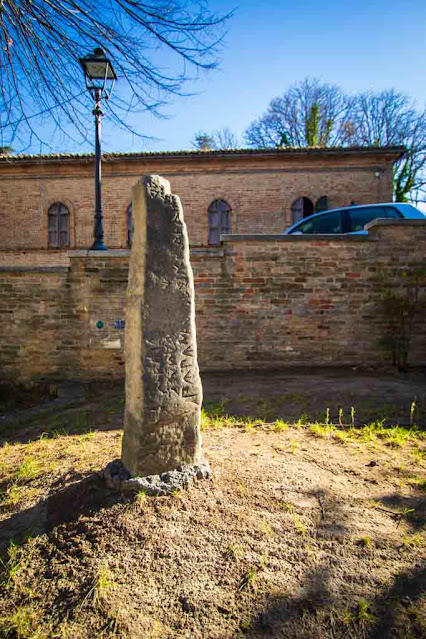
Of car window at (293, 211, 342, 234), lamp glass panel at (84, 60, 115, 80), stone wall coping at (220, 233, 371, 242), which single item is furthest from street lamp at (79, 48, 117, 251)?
car window at (293, 211, 342, 234)

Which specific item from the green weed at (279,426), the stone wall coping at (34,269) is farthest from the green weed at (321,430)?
the stone wall coping at (34,269)

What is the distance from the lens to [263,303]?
6543 millimetres

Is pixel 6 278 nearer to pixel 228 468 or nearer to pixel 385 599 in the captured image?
pixel 228 468

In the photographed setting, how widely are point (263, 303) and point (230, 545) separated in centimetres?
483

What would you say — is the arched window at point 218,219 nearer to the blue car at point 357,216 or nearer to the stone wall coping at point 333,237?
the blue car at point 357,216

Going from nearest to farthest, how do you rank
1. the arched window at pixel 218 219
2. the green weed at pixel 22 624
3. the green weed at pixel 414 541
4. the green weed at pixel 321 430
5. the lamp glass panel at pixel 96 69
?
the green weed at pixel 22 624
the green weed at pixel 414 541
the green weed at pixel 321 430
the lamp glass panel at pixel 96 69
the arched window at pixel 218 219

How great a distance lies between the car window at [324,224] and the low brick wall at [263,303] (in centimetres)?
120

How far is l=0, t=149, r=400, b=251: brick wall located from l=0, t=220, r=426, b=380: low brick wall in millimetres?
7865

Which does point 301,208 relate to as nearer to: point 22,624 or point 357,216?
point 357,216

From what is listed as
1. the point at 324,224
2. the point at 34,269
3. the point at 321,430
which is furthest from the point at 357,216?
the point at 34,269

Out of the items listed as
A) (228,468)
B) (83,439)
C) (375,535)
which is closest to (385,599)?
(375,535)

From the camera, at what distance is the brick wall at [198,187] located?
13703 millimetres

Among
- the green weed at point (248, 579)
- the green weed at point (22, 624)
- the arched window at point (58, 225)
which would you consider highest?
the arched window at point (58, 225)

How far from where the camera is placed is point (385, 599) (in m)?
1.75
